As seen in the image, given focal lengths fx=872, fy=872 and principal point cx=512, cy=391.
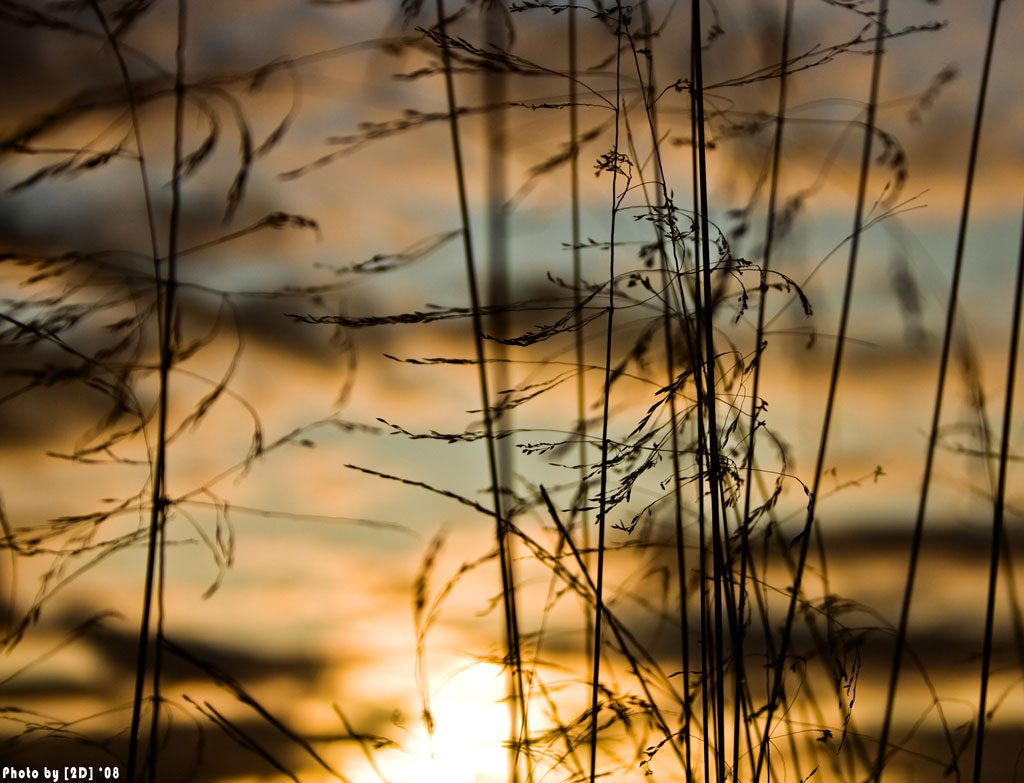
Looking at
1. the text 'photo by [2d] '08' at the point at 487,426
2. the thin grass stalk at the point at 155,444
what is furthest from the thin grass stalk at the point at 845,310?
the thin grass stalk at the point at 155,444

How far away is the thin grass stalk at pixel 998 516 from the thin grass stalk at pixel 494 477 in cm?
55

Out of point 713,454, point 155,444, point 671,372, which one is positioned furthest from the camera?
point 155,444

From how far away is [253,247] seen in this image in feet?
4.35

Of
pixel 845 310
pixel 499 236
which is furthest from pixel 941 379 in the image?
pixel 499 236

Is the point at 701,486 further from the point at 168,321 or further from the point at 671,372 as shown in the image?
the point at 168,321

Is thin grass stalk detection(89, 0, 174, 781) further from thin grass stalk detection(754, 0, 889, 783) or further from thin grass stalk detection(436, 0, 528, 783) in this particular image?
thin grass stalk detection(754, 0, 889, 783)

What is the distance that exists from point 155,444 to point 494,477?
47 centimetres

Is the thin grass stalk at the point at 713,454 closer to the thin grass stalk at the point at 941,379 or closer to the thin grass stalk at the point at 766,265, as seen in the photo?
the thin grass stalk at the point at 766,265

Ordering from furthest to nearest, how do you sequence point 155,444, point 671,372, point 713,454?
point 155,444
point 671,372
point 713,454

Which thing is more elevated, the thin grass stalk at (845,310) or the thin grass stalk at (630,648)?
the thin grass stalk at (845,310)

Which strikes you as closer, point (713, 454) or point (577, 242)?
point (713, 454)

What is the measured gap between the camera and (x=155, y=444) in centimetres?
118

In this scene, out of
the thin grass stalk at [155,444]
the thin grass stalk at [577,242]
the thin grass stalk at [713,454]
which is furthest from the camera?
the thin grass stalk at [577,242]

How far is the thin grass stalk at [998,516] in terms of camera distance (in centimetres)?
106
